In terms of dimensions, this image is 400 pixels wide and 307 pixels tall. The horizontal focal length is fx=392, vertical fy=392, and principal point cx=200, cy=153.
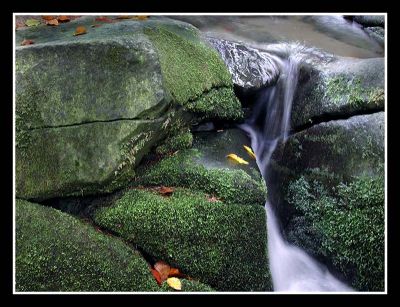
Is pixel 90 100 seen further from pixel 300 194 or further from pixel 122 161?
pixel 300 194

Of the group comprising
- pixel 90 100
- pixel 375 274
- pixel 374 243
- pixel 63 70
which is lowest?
pixel 375 274

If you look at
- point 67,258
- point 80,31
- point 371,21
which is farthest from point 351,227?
point 371,21

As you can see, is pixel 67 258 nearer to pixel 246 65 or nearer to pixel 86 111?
pixel 86 111

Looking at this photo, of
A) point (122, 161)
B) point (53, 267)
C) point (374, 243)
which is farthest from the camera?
point (374, 243)

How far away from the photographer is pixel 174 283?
3.83m

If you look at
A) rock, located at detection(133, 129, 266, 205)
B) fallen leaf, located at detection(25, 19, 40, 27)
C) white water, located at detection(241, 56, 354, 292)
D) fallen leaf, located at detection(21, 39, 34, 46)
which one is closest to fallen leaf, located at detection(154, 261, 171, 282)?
rock, located at detection(133, 129, 266, 205)

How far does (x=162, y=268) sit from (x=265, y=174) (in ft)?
7.27

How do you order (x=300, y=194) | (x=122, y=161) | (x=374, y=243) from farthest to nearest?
(x=300, y=194) < (x=374, y=243) < (x=122, y=161)

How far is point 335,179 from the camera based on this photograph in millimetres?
4742

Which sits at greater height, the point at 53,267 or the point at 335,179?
the point at 335,179

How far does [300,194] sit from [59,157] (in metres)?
2.97

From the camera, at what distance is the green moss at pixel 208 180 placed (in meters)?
4.20

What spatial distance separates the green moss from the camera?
420 cm

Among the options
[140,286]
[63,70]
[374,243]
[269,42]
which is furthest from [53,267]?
[269,42]
